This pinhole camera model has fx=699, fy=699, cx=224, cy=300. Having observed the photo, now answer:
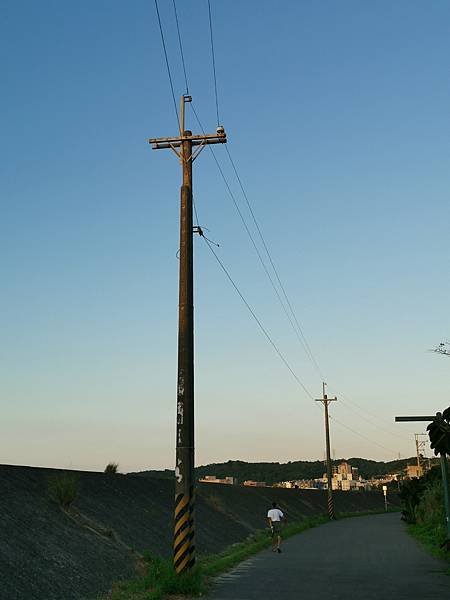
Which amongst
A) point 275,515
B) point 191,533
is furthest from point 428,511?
point 191,533

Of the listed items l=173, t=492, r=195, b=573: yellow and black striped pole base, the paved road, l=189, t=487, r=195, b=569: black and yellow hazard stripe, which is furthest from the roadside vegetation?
l=173, t=492, r=195, b=573: yellow and black striped pole base

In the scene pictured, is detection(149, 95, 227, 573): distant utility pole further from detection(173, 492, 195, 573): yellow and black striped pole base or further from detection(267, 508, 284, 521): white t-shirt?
detection(267, 508, 284, 521): white t-shirt

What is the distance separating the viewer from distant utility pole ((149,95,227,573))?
14562 mm

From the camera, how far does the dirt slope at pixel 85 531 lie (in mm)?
13461

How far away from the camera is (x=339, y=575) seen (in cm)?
1683

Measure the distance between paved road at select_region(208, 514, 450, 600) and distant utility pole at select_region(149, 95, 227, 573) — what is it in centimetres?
132

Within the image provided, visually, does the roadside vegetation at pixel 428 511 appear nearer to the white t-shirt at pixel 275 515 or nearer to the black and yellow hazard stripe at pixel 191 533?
the white t-shirt at pixel 275 515

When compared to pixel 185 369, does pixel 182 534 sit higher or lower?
lower

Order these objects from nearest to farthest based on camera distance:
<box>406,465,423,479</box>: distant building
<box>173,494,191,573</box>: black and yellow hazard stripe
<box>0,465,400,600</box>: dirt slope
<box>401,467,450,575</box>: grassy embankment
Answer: <box>0,465,400,600</box>: dirt slope, <box>173,494,191,573</box>: black and yellow hazard stripe, <box>401,467,450,575</box>: grassy embankment, <box>406,465,423,479</box>: distant building

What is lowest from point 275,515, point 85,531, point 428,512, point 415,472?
point 85,531

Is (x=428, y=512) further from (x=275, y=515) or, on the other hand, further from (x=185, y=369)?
(x=185, y=369)

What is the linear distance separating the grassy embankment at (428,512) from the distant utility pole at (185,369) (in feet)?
31.0

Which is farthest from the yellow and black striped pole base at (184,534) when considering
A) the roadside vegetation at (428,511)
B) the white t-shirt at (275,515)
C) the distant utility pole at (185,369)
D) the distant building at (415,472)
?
the distant building at (415,472)

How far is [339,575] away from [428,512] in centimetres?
2112
